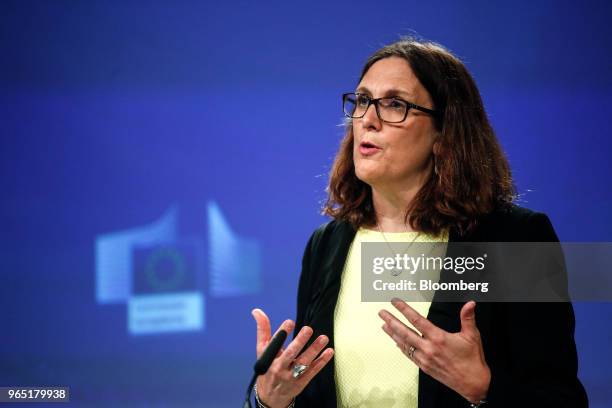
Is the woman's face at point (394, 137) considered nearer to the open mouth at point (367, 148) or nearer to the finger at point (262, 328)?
the open mouth at point (367, 148)

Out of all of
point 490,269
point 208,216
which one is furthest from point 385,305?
point 208,216

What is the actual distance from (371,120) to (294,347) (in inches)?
22.9

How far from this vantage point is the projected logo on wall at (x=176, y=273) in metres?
3.00

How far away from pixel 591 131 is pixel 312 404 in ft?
6.77

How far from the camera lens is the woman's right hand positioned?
1.31 meters

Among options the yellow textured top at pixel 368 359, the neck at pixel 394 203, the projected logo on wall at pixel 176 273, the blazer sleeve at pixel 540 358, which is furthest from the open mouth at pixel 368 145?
the projected logo on wall at pixel 176 273

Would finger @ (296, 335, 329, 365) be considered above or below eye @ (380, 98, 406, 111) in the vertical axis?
below

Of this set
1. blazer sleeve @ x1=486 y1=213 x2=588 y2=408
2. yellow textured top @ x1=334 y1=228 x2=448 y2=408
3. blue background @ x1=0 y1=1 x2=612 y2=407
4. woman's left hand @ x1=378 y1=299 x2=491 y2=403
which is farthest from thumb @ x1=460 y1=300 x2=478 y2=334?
blue background @ x1=0 y1=1 x2=612 y2=407

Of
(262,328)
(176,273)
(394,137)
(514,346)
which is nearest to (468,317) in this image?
(514,346)

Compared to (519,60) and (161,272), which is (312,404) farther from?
(519,60)

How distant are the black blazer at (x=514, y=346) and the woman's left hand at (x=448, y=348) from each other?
0.05m

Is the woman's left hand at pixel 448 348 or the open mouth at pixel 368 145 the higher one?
the open mouth at pixel 368 145

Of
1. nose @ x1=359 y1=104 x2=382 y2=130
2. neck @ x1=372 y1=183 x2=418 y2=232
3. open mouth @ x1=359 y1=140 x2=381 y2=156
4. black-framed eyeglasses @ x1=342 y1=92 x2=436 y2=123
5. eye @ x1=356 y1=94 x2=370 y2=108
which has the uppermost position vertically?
eye @ x1=356 y1=94 x2=370 y2=108

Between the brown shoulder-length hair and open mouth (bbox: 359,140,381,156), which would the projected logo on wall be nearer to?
the brown shoulder-length hair
